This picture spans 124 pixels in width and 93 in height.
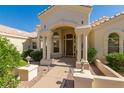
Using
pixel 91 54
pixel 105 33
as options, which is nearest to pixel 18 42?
pixel 91 54

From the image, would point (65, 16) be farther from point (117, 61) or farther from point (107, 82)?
point (107, 82)

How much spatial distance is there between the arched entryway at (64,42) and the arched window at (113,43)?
4.50 meters

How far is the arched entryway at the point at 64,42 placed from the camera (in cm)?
1659

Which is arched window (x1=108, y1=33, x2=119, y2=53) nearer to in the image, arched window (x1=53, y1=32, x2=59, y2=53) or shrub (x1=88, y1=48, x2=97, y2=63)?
shrub (x1=88, y1=48, x2=97, y2=63)

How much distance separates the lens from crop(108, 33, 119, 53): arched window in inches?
535

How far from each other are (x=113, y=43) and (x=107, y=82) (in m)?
8.78

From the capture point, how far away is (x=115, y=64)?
11.4 meters

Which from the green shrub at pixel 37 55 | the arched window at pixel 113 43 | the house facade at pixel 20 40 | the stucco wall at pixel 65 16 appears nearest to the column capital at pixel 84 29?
the stucco wall at pixel 65 16

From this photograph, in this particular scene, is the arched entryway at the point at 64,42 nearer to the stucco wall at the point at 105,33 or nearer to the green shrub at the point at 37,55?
the green shrub at the point at 37,55

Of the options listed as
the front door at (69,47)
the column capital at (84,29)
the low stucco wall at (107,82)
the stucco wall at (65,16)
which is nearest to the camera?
the low stucco wall at (107,82)

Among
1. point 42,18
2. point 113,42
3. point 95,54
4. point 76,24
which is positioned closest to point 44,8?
point 42,18

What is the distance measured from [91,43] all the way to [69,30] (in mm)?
3425

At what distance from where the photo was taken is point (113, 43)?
1373 cm

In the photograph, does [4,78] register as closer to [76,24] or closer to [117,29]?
[76,24]
